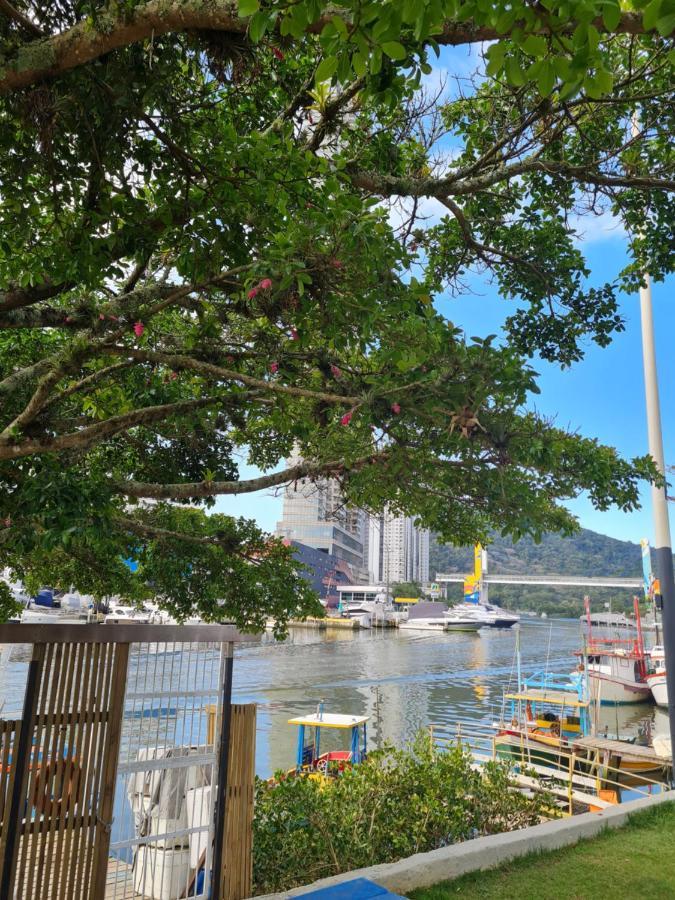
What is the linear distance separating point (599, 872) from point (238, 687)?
81.2 feet

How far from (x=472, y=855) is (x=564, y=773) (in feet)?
28.0

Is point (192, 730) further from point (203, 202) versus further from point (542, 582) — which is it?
point (542, 582)

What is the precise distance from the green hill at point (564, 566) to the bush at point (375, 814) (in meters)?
95.6

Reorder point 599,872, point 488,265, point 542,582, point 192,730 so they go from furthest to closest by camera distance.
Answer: point 542,582 < point 488,265 < point 599,872 < point 192,730

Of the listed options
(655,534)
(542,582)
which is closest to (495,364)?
(655,534)

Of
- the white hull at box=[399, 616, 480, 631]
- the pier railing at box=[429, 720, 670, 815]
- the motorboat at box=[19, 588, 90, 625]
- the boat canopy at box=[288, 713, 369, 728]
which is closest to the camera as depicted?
the pier railing at box=[429, 720, 670, 815]

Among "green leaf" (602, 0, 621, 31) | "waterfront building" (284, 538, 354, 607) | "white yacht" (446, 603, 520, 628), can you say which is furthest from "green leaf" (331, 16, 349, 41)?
"white yacht" (446, 603, 520, 628)

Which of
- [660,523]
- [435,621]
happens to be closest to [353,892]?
[660,523]

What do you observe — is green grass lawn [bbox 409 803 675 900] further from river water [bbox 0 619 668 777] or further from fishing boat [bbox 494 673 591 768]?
fishing boat [bbox 494 673 591 768]

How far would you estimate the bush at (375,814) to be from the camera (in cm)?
606

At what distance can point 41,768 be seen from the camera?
4.54 meters

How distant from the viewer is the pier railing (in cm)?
959

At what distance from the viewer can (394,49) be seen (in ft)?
6.42

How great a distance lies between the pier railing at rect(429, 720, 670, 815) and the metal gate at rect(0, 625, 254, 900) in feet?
12.6
